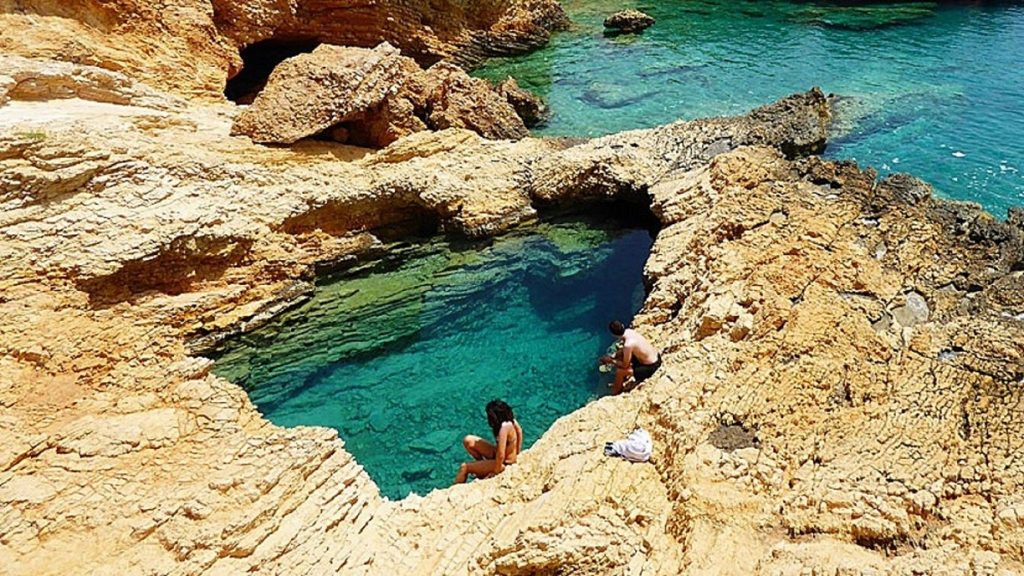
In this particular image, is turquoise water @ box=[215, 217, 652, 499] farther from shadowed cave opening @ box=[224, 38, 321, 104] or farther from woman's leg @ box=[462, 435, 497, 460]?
shadowed cave opening @ box=[224, 38, 321, 104]

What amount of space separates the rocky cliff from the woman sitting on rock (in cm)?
47

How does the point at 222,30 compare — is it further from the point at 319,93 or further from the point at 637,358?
the point at 637,358

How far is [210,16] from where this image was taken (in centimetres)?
1645

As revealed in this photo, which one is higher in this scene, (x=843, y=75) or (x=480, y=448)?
(x=843, y=75)

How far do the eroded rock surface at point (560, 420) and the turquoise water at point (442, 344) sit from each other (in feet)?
2.29

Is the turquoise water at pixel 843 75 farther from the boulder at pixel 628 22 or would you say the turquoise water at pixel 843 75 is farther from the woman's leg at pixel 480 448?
the woman's leg at pixel 480 448

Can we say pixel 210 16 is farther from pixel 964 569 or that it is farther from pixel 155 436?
pixel 964 569

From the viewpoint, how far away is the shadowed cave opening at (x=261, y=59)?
1962 centimetres

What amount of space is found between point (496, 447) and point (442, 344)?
315 centimetres

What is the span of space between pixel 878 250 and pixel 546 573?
22.3 ft

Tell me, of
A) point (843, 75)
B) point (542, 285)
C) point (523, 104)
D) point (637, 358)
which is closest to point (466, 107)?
point (523, 104)

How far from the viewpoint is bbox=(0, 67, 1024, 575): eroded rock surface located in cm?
565

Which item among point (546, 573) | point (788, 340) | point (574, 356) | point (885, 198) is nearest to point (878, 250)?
point (885, 198)

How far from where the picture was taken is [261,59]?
2100 centimetres
